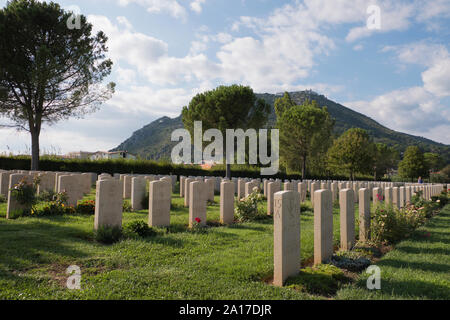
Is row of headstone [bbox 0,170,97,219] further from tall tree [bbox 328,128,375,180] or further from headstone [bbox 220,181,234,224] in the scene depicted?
tall tree [bbox 328,128,375,180]

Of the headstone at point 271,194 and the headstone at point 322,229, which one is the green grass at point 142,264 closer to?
the headstone at point 322,229

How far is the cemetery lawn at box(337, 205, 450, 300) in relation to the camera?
3574 millimetres

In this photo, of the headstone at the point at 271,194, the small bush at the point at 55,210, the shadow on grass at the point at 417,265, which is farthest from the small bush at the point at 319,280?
the small bush at the point at 55,210

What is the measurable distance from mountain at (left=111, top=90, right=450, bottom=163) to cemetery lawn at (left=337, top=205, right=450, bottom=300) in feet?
266

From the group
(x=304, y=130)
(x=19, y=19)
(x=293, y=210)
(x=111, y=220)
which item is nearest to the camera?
(x=293, y=210)

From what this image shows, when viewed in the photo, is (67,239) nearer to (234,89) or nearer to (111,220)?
(111,220)

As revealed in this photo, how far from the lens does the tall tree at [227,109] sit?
→ 26.5 meters

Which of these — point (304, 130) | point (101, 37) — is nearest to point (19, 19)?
point (101, 37)

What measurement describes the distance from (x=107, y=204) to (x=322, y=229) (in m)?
4.30

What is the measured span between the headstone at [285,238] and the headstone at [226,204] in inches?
161

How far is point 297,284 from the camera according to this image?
3900 millimetres

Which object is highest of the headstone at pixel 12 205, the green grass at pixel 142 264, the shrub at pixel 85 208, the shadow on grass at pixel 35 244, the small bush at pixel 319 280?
the headstone at pixel 12 205
